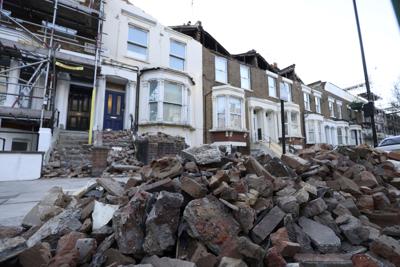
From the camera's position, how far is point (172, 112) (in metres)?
12.1

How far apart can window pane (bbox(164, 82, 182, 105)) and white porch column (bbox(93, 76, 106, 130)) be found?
9.79 ft

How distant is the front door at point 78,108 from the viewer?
11.2 m

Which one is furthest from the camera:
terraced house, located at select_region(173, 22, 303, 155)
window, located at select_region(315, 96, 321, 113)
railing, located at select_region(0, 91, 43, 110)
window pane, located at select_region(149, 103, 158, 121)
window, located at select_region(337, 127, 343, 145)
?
window, located at select_region(337, 127, 343, 145)

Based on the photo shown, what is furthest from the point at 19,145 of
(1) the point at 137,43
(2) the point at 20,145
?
(1) the point at 137,43

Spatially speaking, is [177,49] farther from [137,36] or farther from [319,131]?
[319,131]

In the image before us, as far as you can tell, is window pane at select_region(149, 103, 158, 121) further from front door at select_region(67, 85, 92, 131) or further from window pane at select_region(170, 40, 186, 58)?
window pane at select_region(170, 40, 186, 58)

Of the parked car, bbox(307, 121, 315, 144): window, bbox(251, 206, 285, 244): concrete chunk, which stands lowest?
bbox(251, 206, 285, 244): concrete chunk

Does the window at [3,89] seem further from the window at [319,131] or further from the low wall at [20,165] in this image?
the window at [319,131]

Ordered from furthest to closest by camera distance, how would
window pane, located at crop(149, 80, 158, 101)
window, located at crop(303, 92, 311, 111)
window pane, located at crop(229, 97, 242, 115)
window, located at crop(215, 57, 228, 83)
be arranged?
window, located at crop(303, 92, 311, 111) → window, located at crop(215, 57, 228, 83) → window pane, located at crop(229, 97, 242, 115) → window pane, located at crop(149, 80, 158, 101)

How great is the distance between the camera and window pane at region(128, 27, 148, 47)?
12.4 meters

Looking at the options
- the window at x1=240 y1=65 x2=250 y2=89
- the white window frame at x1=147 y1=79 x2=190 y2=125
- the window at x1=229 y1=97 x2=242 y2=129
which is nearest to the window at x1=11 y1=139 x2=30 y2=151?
the white window frame at x1=147 y1=79 x2=190 y2=125

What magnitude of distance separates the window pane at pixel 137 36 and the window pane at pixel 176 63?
5.62 ft

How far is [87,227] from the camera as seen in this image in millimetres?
2504

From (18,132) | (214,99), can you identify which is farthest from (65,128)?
(214,99)
